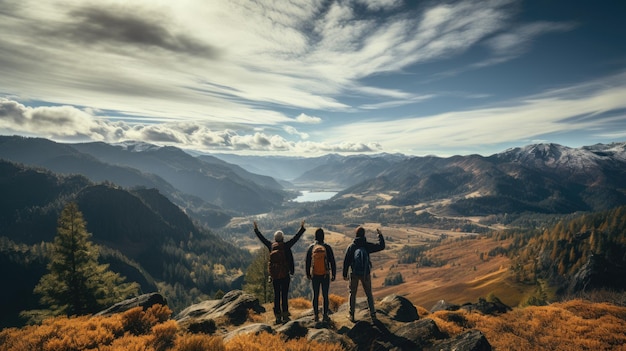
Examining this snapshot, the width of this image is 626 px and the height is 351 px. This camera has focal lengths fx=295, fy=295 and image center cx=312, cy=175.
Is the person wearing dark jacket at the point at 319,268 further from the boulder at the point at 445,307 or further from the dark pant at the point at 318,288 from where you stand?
the boulder at the point at 445,307

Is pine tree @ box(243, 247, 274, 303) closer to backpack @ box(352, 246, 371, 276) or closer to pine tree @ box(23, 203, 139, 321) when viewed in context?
pine tree @ box(23, 203, 139, 321)

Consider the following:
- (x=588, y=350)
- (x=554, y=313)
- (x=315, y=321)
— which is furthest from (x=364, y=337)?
(x=554, y=313)

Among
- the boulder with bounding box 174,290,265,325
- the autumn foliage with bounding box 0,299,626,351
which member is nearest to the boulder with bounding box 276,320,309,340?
the autumn foliage with bounding box 0,299,626,351

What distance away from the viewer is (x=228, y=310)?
64.2 feet

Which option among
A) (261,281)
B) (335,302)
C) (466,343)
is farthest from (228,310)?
(261,281)

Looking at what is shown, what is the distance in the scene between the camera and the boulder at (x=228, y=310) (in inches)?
739

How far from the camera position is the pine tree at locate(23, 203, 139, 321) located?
105ft

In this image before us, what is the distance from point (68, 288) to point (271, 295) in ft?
86.2

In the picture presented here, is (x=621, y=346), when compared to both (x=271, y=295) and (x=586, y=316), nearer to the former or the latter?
(x=586, y=316)

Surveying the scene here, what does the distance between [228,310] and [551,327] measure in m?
20.3

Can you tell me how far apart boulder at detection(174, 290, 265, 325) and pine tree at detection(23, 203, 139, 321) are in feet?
60.1

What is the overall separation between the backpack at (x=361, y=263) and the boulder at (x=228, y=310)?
8351 millimetres

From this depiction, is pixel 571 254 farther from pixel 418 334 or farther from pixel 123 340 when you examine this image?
pixel 123 340

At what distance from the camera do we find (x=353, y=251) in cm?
1645
